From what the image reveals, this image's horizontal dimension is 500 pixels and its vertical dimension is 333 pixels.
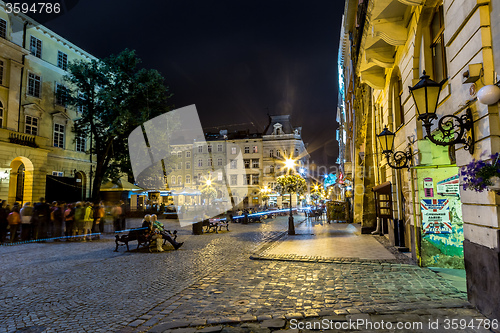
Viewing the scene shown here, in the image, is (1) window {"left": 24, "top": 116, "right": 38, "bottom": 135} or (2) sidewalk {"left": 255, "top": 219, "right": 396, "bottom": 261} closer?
(2) sidewalk {"left": 255, "top": 219, "right": 396, "bottom": 261}

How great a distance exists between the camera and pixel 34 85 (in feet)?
88.6

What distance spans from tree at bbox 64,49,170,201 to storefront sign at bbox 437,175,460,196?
78.2ft

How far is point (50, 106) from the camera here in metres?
28.7

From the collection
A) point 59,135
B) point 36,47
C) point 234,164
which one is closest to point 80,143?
point 59,135

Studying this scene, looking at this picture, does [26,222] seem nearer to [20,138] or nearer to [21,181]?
[20,138]

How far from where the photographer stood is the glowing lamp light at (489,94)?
174 inches

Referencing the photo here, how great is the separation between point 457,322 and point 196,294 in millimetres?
4379

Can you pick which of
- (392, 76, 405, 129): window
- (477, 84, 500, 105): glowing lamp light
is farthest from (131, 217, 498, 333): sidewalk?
(392, 76, 405, 129): window

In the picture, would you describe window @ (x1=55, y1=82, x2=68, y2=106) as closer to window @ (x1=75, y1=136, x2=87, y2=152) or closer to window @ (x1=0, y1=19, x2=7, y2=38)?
window @ (x1=75, y1=136, x2=87, y2=152)

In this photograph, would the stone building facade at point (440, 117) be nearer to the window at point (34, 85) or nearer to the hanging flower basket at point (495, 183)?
the hanging flower basket at point (495, 183)

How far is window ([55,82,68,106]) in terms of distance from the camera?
28.7 meters

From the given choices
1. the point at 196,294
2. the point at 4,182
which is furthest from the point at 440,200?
the point at 4,182

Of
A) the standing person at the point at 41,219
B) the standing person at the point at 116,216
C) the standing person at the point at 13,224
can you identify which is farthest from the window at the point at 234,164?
the standing person at the point at 13,224

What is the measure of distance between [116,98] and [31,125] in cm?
733
